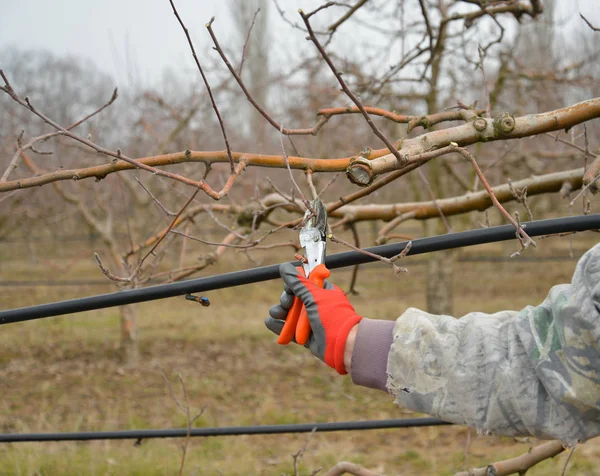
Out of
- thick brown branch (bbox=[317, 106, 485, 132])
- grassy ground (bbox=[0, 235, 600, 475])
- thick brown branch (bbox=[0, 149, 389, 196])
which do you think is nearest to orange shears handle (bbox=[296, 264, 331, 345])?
thick brown branch (bbox=[0, 149, 389, 196])

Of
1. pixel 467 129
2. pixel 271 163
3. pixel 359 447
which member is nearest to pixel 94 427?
pixel 359 447

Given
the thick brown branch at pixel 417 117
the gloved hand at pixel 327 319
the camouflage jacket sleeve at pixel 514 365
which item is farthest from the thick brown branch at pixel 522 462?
the thick brown branch at pixel 417 117

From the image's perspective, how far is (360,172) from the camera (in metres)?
1.38

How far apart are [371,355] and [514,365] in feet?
0.90

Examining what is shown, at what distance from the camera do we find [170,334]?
351 inches

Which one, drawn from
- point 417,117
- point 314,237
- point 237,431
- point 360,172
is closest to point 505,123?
point 417,117

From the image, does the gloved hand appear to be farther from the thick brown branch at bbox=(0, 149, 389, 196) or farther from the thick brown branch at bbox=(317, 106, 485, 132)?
the thick brown branch at bbox=(317, 106, 485, 132)

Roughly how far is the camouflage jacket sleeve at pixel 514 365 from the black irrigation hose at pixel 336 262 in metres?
0.19

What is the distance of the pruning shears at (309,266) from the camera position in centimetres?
129

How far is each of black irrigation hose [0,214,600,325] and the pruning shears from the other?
0.08m

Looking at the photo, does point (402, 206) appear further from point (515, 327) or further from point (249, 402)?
point (249, 402)

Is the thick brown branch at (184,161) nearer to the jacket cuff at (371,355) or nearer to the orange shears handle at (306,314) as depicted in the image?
the orange shears handle at (306,314)

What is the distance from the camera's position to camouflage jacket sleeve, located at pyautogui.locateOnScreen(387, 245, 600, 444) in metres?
1.09

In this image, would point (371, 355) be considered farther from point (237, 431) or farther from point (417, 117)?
point (417, 117)
